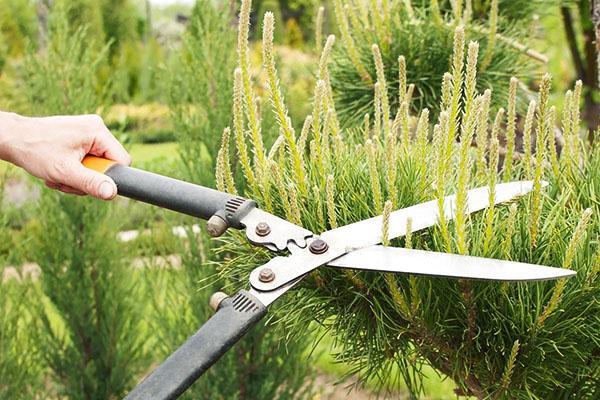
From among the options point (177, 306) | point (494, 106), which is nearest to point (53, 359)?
point (177, 306)

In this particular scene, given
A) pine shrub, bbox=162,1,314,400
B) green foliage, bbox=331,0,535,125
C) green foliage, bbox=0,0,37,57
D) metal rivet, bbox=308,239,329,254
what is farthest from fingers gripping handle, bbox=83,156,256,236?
green foliage, bbox=0,0,37,57

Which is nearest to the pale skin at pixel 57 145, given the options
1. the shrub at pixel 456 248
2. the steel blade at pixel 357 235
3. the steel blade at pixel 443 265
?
the shrub at pixel 456 248

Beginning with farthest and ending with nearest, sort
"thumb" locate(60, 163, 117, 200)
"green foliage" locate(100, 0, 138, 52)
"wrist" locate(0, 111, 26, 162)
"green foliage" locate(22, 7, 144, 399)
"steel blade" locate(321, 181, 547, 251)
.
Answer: "green foliage" locate(100, 0, 138, 52), "green foliage" locate(22, 7, 144, 399), "wrist" locate(0, 111, 26, 162), "thumb" locate(60, 163, 117, 200), "steel blade" locate(321, 181, 547, 251)

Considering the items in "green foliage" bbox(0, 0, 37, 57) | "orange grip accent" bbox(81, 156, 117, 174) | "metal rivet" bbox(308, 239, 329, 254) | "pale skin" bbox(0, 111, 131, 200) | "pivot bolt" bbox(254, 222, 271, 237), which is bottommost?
"green foliage" bbox(0, 0, 37, 57)

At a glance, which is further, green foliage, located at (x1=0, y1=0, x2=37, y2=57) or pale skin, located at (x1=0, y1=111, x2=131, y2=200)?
green foliage, located at (x1=0, y1=0, x2=37, y2=57)

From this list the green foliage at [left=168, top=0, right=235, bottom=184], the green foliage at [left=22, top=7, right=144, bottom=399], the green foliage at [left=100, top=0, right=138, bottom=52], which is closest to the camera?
the green foliage at [left=168, top=0, right=235, bottom=184]

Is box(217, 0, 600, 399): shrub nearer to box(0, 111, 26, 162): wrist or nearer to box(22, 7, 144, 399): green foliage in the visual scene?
box(0, 111, 26, 162): wrist

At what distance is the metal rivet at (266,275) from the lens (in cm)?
105

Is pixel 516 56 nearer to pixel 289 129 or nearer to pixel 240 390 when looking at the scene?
pixel 289 129

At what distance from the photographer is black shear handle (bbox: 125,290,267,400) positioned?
921 millimetres

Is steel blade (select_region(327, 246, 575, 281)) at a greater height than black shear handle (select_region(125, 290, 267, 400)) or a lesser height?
greater

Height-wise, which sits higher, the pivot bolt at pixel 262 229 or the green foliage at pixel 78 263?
the pivot bolt at pixel 262 229

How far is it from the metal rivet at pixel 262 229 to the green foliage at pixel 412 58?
2.20 feet

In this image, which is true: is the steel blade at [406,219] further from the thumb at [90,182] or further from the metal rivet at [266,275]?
the thumb at [90,182]
